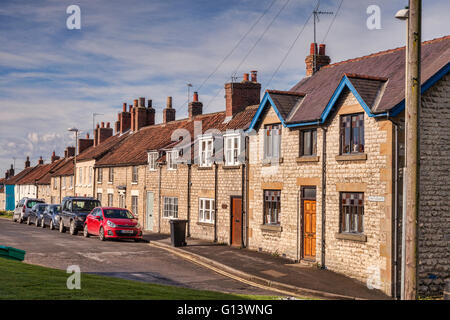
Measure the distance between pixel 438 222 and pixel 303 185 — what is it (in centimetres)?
529

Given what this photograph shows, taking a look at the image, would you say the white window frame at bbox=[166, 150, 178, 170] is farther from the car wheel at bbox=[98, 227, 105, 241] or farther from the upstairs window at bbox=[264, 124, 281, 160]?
the upstairs window at bbox=[264, 124, 281, 160]

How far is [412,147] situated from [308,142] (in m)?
9.78

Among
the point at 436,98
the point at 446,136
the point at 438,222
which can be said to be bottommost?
the point at 438,222

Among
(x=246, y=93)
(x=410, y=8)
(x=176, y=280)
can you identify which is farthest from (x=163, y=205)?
(x=410, y=8)

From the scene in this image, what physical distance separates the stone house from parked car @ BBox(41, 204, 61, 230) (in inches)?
655

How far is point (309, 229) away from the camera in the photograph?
68.0 feet

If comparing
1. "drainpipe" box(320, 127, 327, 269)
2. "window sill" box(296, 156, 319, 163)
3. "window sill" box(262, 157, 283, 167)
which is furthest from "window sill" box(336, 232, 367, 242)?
"window sill" box(262, 157, 283, 167)

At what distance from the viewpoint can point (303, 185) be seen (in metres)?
20.9

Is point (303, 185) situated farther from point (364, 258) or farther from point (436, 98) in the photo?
point (436, 98)

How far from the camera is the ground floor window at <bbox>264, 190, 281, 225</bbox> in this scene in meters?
22.7

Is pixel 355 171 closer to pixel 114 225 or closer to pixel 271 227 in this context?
pixel 271 227

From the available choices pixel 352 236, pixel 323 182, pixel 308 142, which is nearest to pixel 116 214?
pixel 308 142

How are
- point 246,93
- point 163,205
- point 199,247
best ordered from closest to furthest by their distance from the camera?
point 199,247 < point 246,93 < point 163,205
